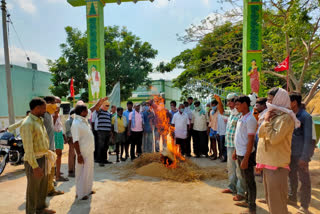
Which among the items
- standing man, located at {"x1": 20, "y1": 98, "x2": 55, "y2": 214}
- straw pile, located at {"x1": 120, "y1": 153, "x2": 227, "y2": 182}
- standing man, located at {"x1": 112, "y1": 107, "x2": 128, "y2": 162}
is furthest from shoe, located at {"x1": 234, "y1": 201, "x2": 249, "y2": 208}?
standing man, located at {"x1": 112, "y1": 107, "x2": 128, "y2": 162}

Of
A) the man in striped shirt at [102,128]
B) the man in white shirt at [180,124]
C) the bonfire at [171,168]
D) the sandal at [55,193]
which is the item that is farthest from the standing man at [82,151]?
the man in white shirt at [180,124]

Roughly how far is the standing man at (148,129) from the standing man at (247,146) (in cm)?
482

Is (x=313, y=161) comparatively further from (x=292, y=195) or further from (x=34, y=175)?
(x=34, y=175)

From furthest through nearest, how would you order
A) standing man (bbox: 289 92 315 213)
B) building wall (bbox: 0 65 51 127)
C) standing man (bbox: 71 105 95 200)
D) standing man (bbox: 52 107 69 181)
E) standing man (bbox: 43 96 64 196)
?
building wall (bbox: 0 65 51 127)
standing man (bbox: 52 107 69 181)
standing man (bbox: 43 96 64 196)
standing man (bbox: 71 105 95 200)
standing man (bbox: 289 92 315 213)

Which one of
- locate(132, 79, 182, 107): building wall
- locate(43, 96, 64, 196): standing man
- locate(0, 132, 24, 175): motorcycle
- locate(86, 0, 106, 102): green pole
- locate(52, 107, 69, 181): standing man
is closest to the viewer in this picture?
locate(43, 96, 64, 196): standing man

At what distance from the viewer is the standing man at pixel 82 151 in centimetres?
425

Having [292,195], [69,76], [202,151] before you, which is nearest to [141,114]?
[202,151]

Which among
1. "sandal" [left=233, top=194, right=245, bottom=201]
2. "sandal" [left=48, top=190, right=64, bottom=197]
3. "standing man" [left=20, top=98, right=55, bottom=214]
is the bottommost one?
"sandal" [left=48, top=190, right=64, bottom=197]

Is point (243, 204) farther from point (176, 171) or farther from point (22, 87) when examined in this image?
point (22, 87)

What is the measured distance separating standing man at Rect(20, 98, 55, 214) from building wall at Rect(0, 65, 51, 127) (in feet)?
55.6

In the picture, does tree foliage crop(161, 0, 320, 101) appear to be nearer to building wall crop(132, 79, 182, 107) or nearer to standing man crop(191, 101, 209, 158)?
standing man crop(191, 101, 209, 158)

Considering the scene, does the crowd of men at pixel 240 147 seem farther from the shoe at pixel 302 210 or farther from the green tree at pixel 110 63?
the green tree at pixel 110 63

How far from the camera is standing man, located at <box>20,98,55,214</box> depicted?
3.30 m

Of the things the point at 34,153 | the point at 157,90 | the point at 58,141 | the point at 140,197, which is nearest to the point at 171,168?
the point at 140,197
